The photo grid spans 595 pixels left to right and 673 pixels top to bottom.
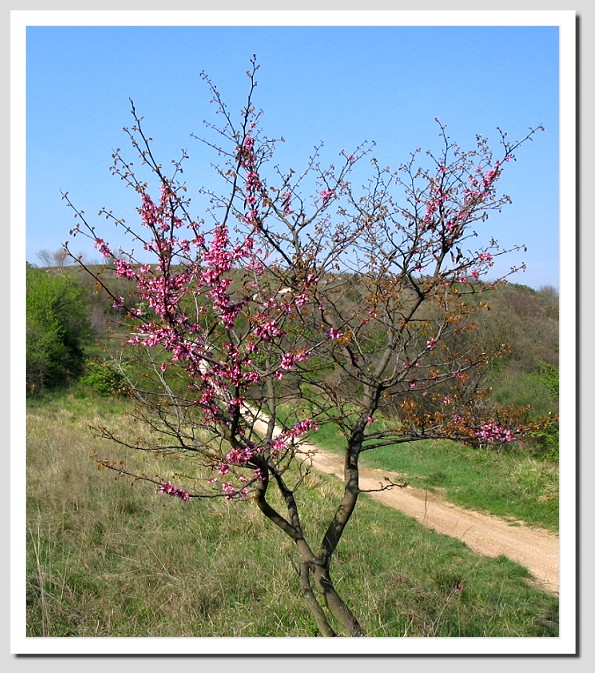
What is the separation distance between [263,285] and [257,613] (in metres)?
2.30

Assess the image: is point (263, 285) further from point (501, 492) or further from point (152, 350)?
point (501, 492)

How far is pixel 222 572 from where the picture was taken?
5.13m

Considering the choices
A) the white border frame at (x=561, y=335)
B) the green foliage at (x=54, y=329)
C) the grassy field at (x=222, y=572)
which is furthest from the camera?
the green foliage at (x=54, y=329)

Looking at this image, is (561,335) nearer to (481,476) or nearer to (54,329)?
(481,476)

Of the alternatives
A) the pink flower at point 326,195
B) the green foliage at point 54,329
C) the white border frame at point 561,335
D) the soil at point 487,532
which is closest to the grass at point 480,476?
the soil at point 487,532

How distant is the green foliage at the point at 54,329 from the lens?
17.2 metres

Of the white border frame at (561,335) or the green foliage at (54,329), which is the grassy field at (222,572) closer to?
the white border frame at (561,335)

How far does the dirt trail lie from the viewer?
6445mm

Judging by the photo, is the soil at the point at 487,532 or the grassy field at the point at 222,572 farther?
the soil at the point at 487,532

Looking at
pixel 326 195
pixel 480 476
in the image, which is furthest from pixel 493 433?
pixel 480 476

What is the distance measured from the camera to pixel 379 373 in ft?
11.4

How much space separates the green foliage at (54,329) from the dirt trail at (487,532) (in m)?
10.8

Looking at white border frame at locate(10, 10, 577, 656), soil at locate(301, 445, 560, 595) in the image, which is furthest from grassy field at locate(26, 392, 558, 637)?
white border frame at locate(10, 10, 577, 656)

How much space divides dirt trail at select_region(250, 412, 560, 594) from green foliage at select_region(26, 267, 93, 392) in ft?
35.5
